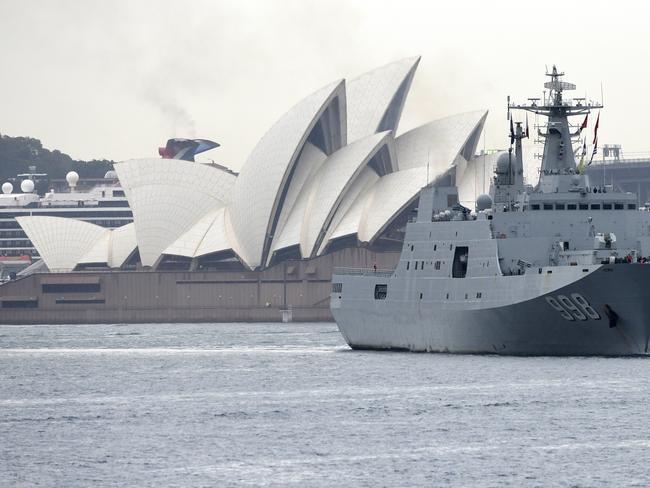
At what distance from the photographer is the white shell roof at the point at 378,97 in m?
109

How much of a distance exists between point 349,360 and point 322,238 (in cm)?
5056

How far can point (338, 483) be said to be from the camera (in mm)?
31500

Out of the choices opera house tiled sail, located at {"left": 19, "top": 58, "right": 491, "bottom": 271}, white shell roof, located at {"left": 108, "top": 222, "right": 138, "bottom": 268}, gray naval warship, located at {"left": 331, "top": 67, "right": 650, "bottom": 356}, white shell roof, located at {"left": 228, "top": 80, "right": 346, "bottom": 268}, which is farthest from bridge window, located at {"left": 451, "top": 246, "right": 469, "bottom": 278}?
white shell roof, located at {"left": 108, "top": 222, "right": 138, "bottom": 268}

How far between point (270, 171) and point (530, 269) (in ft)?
185

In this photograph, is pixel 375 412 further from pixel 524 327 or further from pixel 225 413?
pixel 524 327

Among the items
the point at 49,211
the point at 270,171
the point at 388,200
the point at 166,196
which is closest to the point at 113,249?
the point at 166,196

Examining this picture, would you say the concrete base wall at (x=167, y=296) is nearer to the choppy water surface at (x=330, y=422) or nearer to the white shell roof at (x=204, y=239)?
the white shell roof at (x=204, y=239)

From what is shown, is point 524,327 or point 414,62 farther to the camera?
point 414,62

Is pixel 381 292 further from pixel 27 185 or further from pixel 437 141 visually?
pixel 27 185

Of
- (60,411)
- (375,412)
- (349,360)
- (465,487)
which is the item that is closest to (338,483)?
(465,487)

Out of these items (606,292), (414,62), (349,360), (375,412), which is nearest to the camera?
(375,412)

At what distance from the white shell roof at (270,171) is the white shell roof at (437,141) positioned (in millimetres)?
6501

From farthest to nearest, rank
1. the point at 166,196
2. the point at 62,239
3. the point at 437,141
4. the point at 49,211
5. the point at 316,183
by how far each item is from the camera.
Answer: the point at 49,211 < the point at 62,239 < the point at 166,196 < the point at 437,141 < the point at 316,183

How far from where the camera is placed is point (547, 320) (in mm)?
52156
